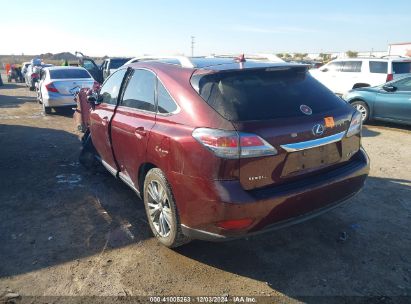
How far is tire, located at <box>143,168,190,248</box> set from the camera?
3152 millimetres

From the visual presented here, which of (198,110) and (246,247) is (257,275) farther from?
(198,110)

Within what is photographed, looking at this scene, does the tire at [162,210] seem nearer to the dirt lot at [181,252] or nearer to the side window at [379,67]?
the dirt lot at [181,252]

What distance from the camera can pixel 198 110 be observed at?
287cm


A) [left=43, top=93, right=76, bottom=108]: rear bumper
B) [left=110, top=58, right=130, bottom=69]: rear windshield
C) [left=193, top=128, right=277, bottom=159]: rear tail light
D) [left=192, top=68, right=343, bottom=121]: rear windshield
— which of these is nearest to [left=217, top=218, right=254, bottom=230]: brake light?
[left=193, top=128, right=277, bottom=159]: rear tail light

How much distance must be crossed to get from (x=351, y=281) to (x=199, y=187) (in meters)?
1.52

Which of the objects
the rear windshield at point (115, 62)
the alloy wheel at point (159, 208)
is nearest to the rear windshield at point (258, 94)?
the alloy wheel at point (159, 208)

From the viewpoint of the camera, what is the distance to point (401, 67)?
1256 cm

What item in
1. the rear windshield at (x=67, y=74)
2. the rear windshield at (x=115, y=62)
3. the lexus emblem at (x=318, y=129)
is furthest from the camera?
the rear windshield at (x=115, y=62)

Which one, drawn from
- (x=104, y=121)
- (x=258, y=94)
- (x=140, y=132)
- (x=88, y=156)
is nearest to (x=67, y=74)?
(x=88, y=156)

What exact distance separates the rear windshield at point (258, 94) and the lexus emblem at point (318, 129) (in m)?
0.16

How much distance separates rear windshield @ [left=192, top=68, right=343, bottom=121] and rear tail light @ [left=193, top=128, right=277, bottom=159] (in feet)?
0.53

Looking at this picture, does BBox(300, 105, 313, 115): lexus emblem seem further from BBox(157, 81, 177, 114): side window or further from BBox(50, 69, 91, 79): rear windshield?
BBox(50, 69, 91, 79): rear windshield

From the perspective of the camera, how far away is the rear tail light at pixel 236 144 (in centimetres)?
264

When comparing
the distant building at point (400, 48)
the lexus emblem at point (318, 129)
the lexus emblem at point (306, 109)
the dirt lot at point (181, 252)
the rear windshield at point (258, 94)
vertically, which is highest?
the distant building at point (400, 48)
